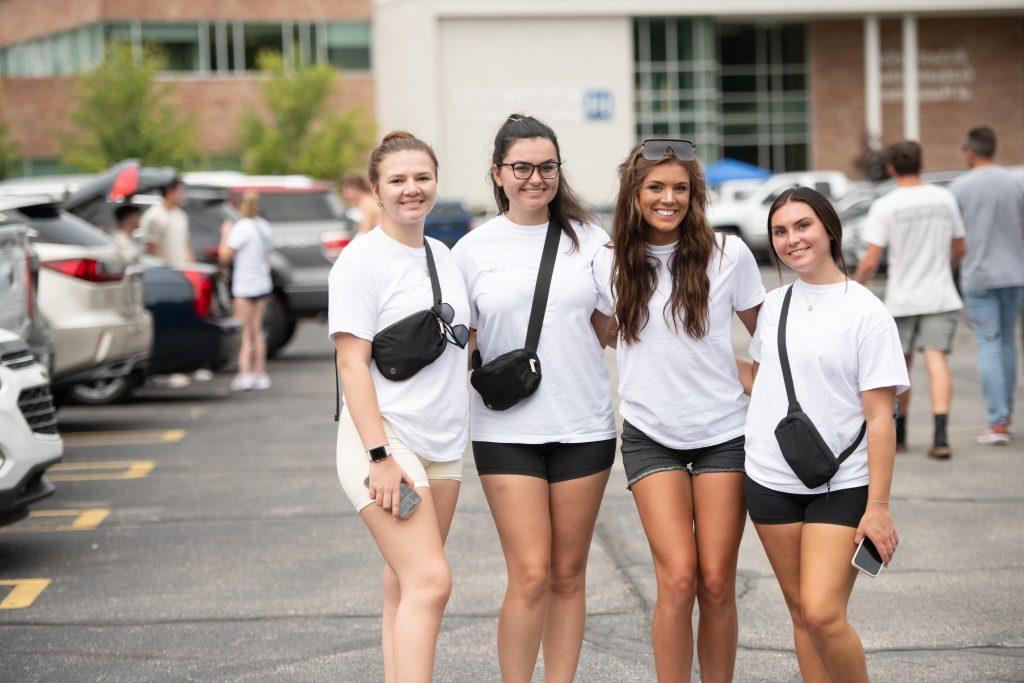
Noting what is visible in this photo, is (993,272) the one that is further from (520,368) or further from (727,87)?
(727,87)

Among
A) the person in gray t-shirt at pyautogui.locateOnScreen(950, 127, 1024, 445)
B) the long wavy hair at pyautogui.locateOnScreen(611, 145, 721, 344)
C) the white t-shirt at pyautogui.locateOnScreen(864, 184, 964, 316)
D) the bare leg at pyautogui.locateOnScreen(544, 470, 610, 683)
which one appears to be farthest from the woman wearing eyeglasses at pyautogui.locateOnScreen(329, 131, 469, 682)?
the person in gray t-shirt at pyautogui.locateOnScreen(950, 127, 1024, 445)

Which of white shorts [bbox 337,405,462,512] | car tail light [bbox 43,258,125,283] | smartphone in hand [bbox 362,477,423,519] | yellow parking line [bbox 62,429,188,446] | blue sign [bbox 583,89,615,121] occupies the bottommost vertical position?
yellow parking line [bbox 62,429,188,446]

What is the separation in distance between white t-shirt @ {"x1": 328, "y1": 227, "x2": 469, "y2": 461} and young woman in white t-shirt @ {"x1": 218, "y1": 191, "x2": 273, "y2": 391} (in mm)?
9266

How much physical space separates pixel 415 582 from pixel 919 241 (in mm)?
5521

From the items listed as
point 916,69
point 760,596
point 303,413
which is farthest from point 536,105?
point 760,596

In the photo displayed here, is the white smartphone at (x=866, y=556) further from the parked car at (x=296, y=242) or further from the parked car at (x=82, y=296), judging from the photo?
the parked car at (x=296, y=242)

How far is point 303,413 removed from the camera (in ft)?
37.7

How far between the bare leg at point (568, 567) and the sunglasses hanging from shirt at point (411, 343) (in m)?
0.62

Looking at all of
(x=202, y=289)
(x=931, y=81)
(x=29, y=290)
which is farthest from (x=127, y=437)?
(x=931, y=81)

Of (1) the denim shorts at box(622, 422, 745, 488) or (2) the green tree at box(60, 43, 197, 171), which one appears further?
(2) the green tree at box(60, 43, 197, 171)

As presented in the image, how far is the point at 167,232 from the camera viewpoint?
1348 cm

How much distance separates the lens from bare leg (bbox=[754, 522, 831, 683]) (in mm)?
3889

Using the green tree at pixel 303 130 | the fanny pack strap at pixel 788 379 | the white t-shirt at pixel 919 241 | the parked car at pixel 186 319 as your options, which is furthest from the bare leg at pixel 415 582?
the green tree at pixel 303 130

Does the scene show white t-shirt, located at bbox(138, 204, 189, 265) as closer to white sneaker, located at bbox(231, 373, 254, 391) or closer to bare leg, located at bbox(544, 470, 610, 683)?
white sneaker, located at bbox(231, 373, 254, 391)
